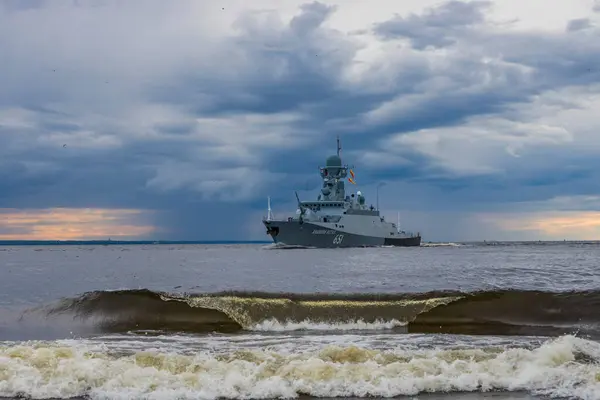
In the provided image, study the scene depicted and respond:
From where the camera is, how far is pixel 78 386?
9.71m

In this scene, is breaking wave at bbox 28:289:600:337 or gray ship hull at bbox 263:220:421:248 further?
gray ship hull at bbox 263:220:421:248

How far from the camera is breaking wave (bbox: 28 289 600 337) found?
56.5 feet

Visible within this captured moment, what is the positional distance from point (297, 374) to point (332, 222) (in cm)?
9313

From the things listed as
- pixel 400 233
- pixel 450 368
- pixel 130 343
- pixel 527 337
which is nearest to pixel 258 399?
pixel 450 368

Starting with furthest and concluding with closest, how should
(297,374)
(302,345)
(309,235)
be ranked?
(309,235) < (302,345) < (297,374)

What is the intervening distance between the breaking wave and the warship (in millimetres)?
80440

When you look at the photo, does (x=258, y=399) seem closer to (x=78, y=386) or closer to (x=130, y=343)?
(x=78, y=386)

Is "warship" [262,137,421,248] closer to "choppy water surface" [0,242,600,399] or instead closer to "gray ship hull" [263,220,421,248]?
"gray ship hull" [263,220,421,248]

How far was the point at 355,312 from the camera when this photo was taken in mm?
17828

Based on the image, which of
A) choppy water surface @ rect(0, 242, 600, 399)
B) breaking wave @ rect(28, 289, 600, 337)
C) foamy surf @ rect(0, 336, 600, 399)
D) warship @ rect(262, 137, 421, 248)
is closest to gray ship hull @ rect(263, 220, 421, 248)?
warship @ rect(262, 137, 421, 248)

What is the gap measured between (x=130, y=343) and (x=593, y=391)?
9881mm

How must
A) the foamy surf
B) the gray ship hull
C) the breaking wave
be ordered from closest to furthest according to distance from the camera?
the foamy surf
the breaking wave
the gray ship hull

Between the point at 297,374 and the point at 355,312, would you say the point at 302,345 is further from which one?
the point at 355,312

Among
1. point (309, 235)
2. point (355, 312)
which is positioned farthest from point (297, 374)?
point (309, 235)
